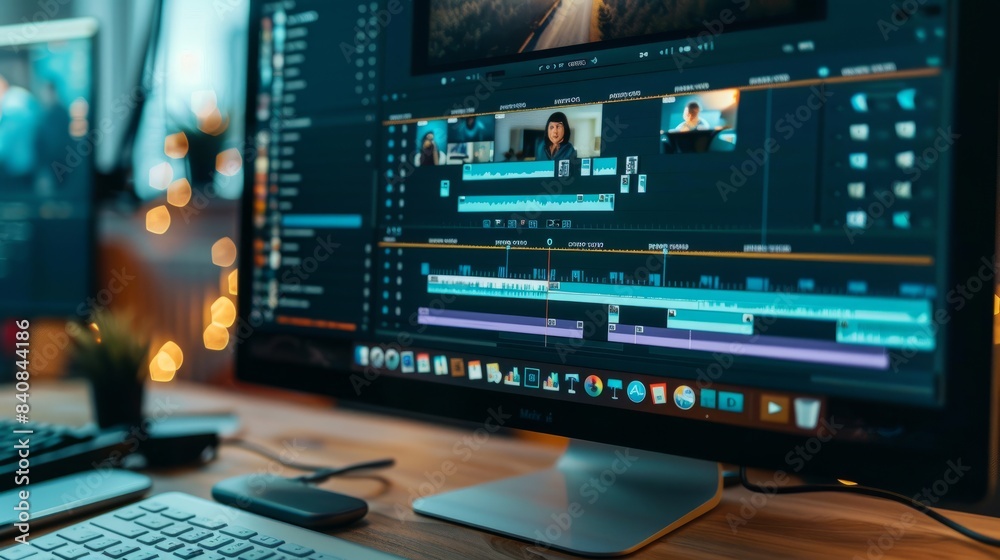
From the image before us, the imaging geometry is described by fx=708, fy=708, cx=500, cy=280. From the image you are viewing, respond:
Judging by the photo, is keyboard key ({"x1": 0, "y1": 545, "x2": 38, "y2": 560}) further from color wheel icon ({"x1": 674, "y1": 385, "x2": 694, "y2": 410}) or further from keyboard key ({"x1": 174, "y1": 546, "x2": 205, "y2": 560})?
color wheel icon ({"x1": 674, "y1": 385, "x2": 694, "y2": 410})

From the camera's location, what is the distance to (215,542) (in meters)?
0.50

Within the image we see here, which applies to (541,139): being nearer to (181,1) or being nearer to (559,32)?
(559,32)

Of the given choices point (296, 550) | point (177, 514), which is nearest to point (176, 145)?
point (177, 514)

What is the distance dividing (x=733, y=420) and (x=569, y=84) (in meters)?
0.29

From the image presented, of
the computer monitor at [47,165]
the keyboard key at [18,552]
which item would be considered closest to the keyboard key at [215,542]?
the keyboard key at [18,552]

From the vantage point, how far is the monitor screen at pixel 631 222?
0.45 m

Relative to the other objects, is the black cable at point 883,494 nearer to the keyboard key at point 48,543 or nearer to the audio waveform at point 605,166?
the audio waveform at point 605,166

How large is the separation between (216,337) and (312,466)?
0.69 m

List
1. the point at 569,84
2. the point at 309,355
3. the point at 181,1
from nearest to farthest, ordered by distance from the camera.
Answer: the point at 569,84
the point at 309,355
the point at 181,1

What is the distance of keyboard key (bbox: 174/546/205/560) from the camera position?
1.58 feet

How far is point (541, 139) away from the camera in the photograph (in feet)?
1.96

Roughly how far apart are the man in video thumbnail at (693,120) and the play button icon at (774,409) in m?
0.20

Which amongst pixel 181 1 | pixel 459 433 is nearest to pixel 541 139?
pixel 459 433

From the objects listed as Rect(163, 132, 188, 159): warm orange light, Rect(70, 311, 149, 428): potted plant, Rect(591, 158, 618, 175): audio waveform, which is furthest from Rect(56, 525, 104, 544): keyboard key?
Rect(163, 132, 188, 159): warm orange light
